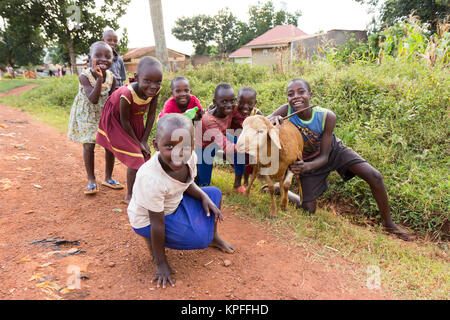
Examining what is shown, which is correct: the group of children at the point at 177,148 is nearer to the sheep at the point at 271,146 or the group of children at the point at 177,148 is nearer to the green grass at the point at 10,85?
the sheep at the point at 271,146

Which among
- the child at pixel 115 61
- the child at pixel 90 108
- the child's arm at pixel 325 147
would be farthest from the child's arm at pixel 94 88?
the child's arm at pixel 325 147

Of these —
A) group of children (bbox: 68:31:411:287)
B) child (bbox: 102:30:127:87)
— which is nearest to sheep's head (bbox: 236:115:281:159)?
group of children (bbox: 68:31:411:287)

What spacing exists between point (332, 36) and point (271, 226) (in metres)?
17.4

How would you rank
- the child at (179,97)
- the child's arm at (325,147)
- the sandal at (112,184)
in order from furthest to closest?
the sandal at (112,184) < the child at (179,97) < the child's arm at (325,147)

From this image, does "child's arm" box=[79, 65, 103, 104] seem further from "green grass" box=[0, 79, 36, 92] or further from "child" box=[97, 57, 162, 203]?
"green grass" box=[0, 79, 36, 92]

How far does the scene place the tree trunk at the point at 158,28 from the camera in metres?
9.80

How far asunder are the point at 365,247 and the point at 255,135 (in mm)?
1525

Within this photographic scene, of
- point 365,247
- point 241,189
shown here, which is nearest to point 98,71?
point 241,189

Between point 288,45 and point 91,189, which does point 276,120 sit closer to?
point 91,189

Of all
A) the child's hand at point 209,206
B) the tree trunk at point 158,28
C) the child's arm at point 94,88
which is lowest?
the child's hand at point 209,206

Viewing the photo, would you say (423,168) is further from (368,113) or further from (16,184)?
(16,184)

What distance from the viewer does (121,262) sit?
2436 mm

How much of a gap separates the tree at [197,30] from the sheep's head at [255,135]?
34.2m

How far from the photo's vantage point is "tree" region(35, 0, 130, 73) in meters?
16.9
